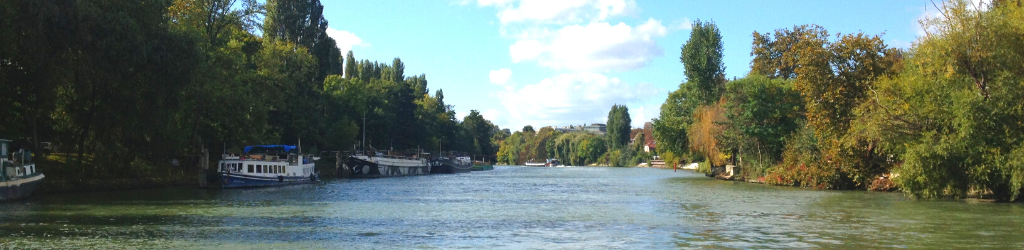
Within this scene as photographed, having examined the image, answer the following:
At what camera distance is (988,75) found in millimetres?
35719

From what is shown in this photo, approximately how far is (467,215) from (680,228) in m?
9.62

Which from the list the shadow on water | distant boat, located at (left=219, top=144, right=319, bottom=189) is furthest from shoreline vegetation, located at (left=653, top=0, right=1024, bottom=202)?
distant boat, located at (left=219, top=144, right=319, bottom=189)

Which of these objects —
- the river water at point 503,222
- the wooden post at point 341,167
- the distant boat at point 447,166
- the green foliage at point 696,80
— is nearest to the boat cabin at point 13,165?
the river water at point 503,222

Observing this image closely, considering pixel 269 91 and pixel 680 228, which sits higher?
pixel 269 91

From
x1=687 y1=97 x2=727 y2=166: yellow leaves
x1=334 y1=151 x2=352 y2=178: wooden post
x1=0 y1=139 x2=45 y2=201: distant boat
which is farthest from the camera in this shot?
x1=334 y1=151 x2=352 y2=178: wooden post

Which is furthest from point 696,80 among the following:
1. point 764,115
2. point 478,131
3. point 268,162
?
point 478,131

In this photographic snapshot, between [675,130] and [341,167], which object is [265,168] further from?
[675,130]

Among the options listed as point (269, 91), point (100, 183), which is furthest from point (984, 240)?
point (269, 91)

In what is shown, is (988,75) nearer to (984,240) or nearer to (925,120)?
(925,120)

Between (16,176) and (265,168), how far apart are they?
20.6 meters

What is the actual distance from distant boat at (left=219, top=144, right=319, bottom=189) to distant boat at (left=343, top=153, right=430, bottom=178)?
1614cm

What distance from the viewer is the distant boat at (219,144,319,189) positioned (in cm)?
5471

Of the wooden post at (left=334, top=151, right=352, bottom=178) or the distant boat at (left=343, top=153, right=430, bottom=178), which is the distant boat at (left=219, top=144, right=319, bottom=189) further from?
the wooden post at (left=334, top=151, right=352, bottom=178)

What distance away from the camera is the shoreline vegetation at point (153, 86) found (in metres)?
37.8
